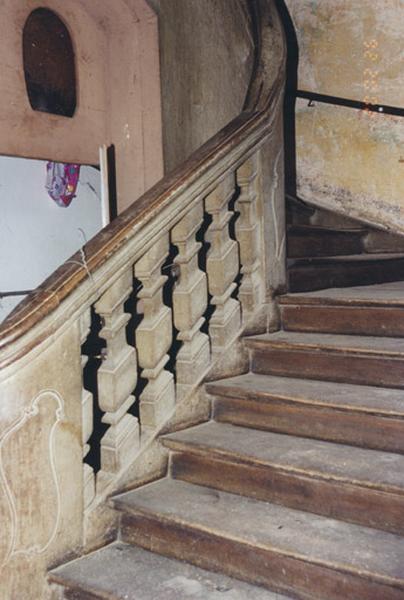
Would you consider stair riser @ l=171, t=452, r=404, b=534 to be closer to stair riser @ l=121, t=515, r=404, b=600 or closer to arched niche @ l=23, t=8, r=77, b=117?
stair riser @ l=121, t=515, r=404, b=600

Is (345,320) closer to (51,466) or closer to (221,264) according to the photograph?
(221,264)

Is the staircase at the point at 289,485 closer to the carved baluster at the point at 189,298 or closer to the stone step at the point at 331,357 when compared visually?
the stone step at the point at 331,357

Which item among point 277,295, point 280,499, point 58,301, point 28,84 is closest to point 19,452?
point 58,301

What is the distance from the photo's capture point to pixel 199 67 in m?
4.22

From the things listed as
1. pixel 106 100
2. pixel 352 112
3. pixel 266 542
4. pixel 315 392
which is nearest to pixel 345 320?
pixel 315 392

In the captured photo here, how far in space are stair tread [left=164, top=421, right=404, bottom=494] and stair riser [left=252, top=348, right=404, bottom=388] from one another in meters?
0.36

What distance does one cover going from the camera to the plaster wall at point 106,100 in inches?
148

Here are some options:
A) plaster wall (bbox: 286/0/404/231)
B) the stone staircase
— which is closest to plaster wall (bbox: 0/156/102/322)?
plaster wall (bbox: 286/0/404/231)

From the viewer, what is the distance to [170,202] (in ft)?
8.47

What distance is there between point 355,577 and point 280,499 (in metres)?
0.49

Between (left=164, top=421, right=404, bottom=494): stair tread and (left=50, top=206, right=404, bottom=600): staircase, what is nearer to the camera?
(left=50, top=206, right=404, bottom=600): staircase

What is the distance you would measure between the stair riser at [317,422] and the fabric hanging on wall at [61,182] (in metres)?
3.38

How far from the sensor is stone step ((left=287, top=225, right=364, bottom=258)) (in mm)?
3660

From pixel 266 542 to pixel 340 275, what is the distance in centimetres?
190
